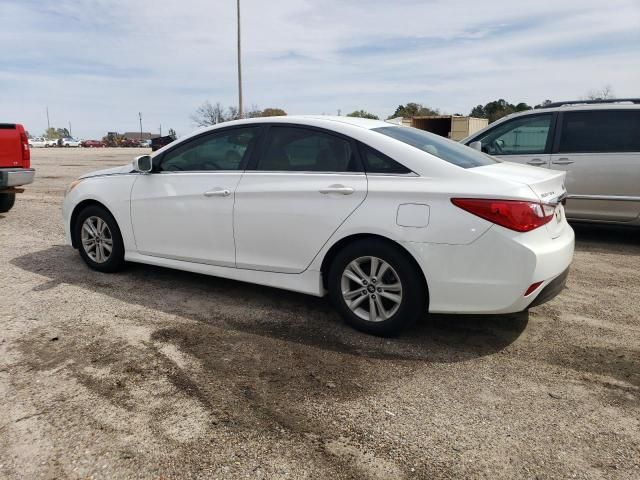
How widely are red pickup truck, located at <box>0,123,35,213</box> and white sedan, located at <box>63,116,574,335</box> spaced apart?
11.6ft

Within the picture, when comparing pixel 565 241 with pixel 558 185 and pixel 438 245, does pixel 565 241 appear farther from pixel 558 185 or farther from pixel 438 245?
pixel 438 245

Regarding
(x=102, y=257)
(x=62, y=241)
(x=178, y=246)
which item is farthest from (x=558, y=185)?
(x=62, y=241)

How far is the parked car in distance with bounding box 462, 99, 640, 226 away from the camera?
647 centimetres

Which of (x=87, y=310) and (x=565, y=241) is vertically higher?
(x=565, y=241)

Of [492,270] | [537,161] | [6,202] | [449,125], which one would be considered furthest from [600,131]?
[449,125]

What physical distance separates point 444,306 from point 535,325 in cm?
105

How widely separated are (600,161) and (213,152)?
4991 mm

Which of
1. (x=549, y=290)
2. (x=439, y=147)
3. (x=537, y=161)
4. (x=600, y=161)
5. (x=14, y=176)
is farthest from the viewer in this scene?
(x=14, y=176)

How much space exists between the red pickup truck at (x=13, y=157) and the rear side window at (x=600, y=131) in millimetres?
7757

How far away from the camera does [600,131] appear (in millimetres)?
6688

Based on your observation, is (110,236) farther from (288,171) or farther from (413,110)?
(413,110)

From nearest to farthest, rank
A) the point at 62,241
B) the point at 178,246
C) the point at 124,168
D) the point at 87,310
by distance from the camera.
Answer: the point at 87,310 → the point at 178,246 → the point at 124,168 → the point at 62,241

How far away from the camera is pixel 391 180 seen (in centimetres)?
359

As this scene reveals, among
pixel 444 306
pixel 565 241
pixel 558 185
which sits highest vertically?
pixel 558 185
